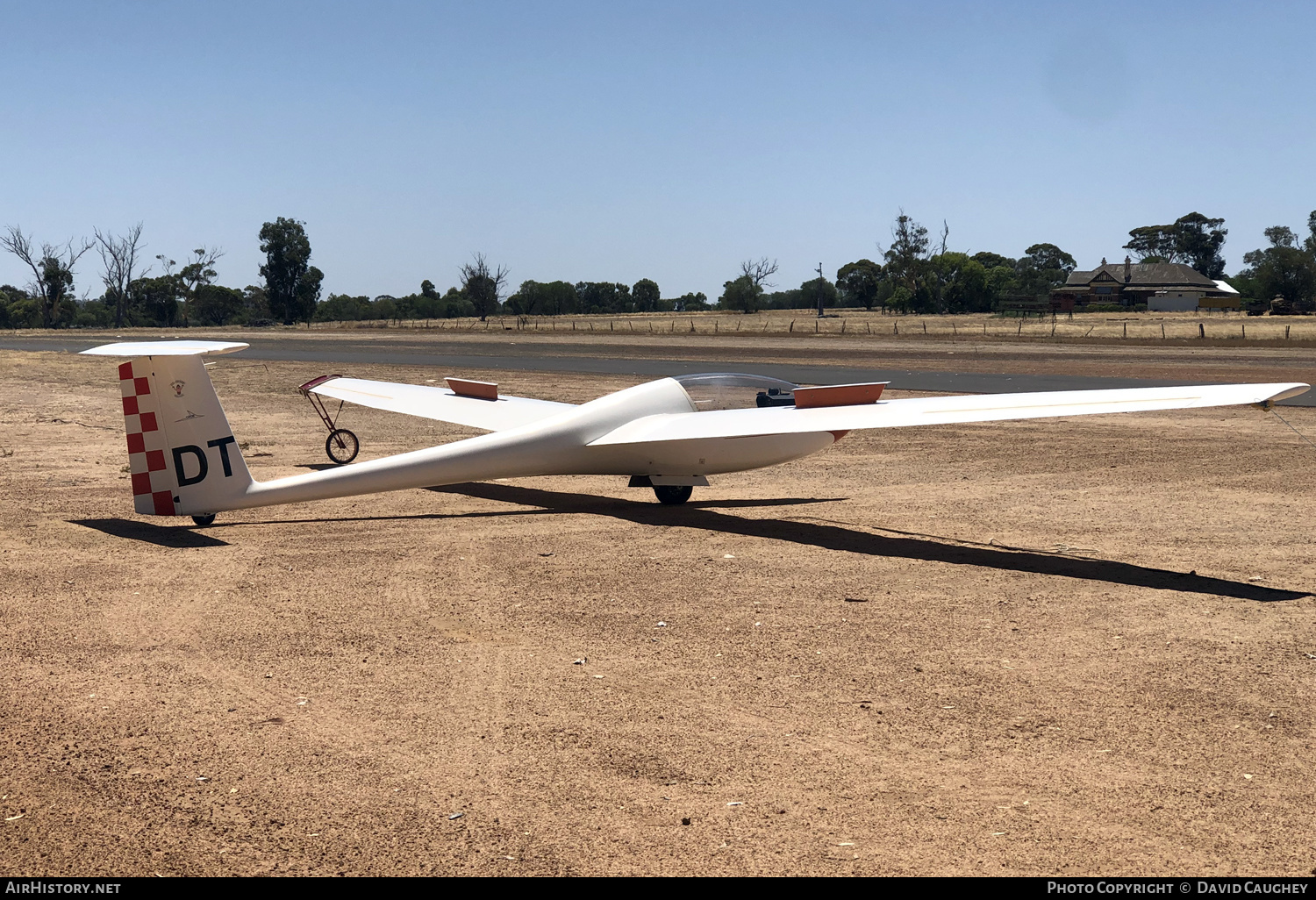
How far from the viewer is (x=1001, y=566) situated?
10805 mm

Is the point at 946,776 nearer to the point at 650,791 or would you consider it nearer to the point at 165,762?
the point at 650,791

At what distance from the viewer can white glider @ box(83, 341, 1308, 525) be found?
37.2 feet

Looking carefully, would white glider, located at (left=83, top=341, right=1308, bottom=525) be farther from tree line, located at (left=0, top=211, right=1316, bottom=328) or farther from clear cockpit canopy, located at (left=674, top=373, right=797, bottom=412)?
tree line, located at (left=0, top=211, right=1316, bottom=328)

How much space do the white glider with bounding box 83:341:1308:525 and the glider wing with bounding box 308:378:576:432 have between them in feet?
1.53

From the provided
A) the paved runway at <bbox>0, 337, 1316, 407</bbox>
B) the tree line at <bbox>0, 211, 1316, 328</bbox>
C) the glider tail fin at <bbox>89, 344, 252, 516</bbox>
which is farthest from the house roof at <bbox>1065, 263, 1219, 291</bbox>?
the glider tail fin at <bbox>89, 344, 252, 516</bbox>

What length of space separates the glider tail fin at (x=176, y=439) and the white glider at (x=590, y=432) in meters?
0.01

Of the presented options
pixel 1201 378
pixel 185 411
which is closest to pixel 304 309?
pixel 1201 378

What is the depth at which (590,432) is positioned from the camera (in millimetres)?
13773

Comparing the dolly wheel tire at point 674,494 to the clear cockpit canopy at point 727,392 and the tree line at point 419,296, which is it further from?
the tree line at point 419,296

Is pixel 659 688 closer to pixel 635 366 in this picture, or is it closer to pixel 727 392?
pixel 727 392

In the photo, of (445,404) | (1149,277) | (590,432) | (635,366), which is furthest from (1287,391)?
(1149,277)

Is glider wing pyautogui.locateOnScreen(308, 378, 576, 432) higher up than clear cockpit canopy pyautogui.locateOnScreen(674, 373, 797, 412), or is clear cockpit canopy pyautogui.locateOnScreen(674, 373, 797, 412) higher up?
clear cockpit canopy pyautogui.locateOnScreen(674, 373, 797, 412)

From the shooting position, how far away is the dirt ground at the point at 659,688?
5094 millimetres

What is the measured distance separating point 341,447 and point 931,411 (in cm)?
1069
